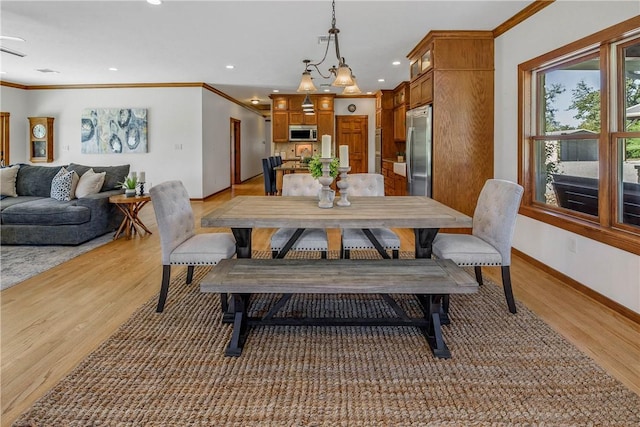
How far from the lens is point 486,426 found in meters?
1.67

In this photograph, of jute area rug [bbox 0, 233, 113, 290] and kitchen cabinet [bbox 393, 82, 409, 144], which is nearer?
jute area rug [bbox 0, 233, 113, 290]

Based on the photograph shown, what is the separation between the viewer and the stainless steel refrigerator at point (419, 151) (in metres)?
4.98

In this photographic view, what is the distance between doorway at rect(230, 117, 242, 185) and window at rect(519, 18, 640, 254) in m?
8.60

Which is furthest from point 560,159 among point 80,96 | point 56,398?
point 80,96

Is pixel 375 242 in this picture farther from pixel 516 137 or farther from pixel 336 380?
pixel 516 137

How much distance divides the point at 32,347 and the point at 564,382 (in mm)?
2849

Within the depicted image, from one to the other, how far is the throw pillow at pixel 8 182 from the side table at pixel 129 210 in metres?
1.43

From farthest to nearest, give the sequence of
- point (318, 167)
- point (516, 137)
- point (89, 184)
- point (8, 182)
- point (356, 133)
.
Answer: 1. point (356, 133)
2. point (8, 182)
3. point (89, 184)
4. point (516, 137)
5. point (318, 167)

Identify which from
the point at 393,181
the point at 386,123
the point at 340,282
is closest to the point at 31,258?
the point at 340,282

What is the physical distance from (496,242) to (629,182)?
1.03 metres

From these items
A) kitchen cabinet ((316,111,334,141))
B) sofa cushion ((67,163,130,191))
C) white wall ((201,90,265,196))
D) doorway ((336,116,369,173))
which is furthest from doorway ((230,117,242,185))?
sofa cushion ((67,163,130,191))

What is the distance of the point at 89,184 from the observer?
5.27 meters

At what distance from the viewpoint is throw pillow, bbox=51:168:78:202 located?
5.14 meters

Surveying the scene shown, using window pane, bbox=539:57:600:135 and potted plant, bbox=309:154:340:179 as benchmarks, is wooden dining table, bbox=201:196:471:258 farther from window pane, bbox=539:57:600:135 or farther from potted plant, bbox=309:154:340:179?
window pane, bbox=539:57:600:135
